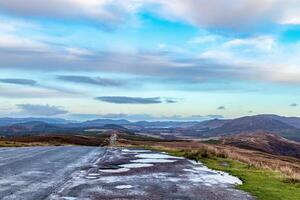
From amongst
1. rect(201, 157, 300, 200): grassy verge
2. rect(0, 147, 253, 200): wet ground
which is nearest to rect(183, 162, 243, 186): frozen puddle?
rect(0, 147, 253, 200): wet ground

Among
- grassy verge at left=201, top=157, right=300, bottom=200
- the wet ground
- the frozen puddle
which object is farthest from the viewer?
the frozen puddle

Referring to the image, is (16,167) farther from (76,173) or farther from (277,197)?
(277,197)

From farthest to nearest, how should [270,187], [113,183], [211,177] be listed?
[211,177]
[270,187]
[113,183]

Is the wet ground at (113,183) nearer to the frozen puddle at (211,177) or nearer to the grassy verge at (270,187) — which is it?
the frozen puddle at (211,177)

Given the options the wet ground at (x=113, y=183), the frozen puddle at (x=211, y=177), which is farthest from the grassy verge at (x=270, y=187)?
the wet ground at (x=113, y=183)

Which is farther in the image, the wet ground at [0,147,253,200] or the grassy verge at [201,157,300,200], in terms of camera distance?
the grassy verge at [201,157,300,200]

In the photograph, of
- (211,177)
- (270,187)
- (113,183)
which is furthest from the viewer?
(211,177)

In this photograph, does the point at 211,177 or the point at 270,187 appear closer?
the point at 270,187

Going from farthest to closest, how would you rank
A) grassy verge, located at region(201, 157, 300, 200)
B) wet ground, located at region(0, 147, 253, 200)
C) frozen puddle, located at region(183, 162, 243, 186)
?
frozen puddle, located at region(183, 162, 243, 186), grassy verge, located at region(201, 157, 300, 200), wet ground, located at region(0, 147, 253, 200)

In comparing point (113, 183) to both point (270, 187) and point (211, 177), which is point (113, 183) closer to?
point (211, 177)

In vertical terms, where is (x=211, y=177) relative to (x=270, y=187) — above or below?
above

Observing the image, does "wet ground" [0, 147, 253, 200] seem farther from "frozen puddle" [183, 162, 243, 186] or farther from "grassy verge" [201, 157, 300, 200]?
"grassy verge" [201, 157, 300, 200]

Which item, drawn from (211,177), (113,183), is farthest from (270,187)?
(113,183)

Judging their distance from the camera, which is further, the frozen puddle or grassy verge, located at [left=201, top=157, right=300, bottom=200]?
the frozen puddle
